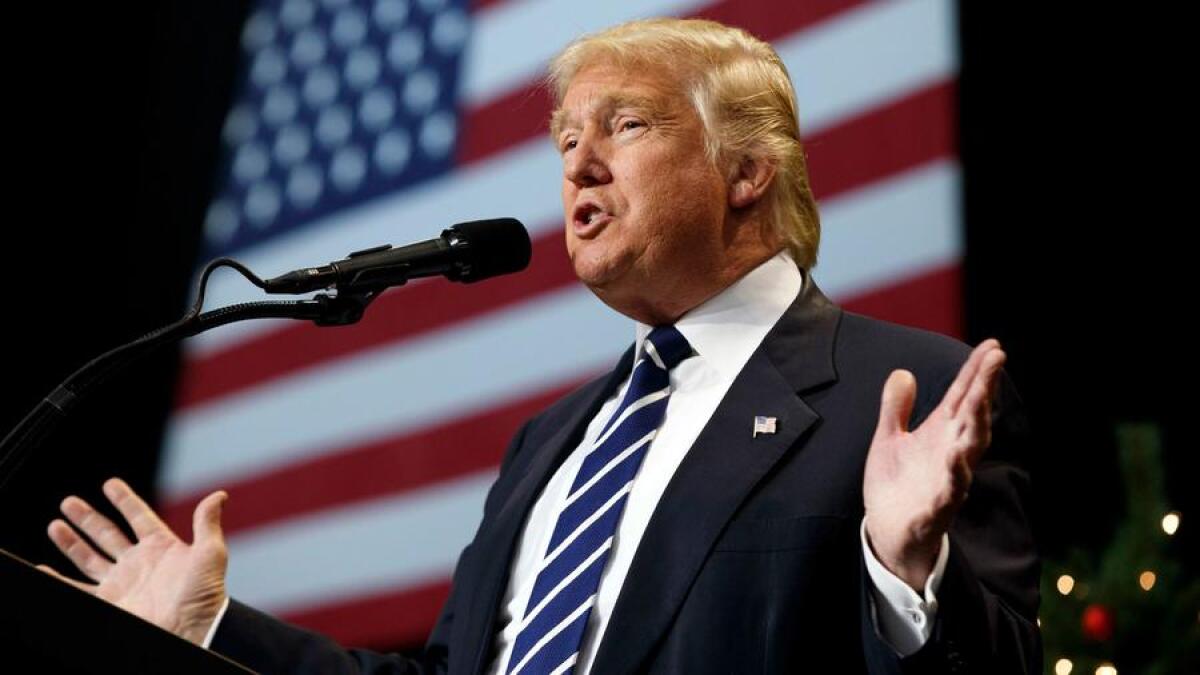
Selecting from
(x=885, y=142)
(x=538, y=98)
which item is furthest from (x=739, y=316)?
(x=538, y=98)

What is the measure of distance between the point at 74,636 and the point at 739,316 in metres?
1.10

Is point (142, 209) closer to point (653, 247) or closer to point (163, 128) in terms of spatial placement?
point (163, 128)

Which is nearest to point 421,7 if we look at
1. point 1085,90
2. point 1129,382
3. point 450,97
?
point 450,97

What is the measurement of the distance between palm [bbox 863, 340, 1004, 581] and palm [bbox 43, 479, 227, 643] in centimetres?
87

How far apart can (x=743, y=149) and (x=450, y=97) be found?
1.65m

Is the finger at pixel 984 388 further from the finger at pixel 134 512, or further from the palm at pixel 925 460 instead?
the finger at pixel 134 512

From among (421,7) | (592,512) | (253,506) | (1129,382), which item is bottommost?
(253,506)

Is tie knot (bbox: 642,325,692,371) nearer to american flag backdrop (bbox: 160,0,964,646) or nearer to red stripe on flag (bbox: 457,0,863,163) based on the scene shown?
american flag backdrop (bbox: 160,0,964,646)

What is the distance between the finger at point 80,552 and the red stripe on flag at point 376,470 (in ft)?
3.92

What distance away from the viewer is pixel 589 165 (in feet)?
6.69

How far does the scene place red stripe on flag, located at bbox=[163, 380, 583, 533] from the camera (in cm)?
315

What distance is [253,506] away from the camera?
3.50 m

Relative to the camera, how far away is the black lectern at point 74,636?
102cm

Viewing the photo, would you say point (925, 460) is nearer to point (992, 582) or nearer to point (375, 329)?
point (992, 582)
